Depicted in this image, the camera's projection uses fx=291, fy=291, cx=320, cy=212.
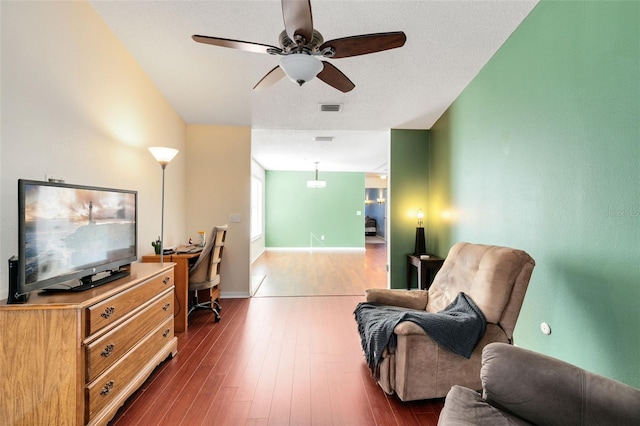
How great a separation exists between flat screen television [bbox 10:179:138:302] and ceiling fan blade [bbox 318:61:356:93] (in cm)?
171

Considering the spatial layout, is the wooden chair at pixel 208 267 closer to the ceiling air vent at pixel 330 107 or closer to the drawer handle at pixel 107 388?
the drawer handle at pixel 107 388

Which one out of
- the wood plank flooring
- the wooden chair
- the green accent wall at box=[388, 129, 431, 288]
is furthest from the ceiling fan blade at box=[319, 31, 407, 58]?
the wood plank flooring

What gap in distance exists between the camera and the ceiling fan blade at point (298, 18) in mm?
1420

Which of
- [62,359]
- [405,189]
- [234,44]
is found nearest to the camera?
[62,359]

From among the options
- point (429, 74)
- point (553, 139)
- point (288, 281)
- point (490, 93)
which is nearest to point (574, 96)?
point (553, 139)

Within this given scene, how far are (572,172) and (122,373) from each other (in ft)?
10.1

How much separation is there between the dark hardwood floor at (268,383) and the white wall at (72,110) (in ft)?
3.72

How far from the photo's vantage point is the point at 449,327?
5.77ft

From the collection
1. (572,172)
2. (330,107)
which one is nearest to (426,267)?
(572,172)

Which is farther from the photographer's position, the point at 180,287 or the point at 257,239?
the point at 257,239

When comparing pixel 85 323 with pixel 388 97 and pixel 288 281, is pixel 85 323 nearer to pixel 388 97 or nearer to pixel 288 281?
pixel 388 97

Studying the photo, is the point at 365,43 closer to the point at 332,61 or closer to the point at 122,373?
the point at 332,61

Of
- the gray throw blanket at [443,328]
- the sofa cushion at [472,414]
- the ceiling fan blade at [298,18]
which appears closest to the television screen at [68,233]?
the ceiling fan blade at [298,18]

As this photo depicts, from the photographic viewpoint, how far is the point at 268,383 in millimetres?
2068
